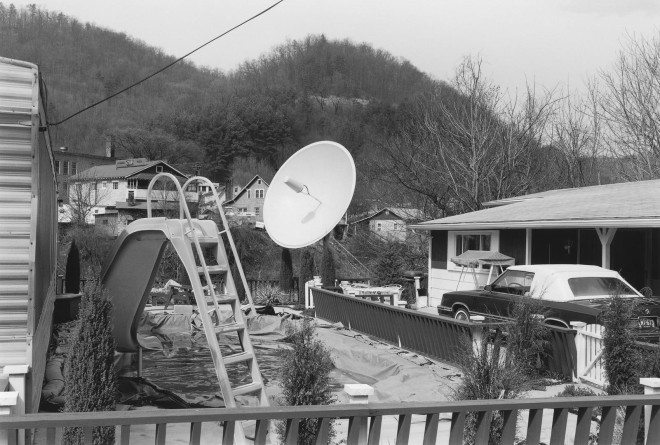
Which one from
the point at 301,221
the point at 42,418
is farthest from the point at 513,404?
the point at 301,221

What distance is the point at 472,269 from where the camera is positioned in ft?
68.7

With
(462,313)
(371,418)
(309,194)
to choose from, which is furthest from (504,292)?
(371,418)

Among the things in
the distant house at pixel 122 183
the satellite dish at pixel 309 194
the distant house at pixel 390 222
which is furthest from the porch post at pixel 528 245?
the distant house at pixel 122 183

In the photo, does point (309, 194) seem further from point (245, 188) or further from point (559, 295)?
point (245, 188)

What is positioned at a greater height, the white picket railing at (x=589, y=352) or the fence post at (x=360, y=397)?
the fence post at (x=360, y=397)

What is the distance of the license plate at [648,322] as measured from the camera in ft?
37.2

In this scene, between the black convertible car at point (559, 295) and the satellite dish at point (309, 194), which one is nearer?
the satellite dish at point (309, 194)

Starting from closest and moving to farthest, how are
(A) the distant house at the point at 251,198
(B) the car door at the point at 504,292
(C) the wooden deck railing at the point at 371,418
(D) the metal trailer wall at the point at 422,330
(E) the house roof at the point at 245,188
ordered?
(C) the wooden deck railing at the point at 371,418
(D) the metal trailer wall at the point at 422,330
(B) the car door at the point at 504,292
(E) the house roof at the point at 245,188
(A) the distant house at the point at 251,198

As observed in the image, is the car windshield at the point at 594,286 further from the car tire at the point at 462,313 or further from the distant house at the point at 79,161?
the distant house at the point at 79,161

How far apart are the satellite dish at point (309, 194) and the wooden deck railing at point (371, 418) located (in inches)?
183

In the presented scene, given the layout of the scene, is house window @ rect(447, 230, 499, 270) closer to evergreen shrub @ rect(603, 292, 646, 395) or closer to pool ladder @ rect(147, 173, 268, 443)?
evergreen shrub @ rect(603, 292, 646, 395)

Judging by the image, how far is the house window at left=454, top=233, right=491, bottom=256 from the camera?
2109 centimetres

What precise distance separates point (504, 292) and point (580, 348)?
3.86 m

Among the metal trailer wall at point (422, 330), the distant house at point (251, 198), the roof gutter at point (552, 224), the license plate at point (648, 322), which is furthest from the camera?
the distant house at point (251, 198)
